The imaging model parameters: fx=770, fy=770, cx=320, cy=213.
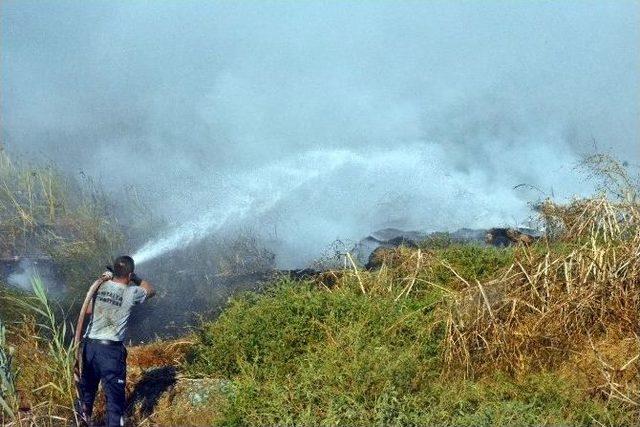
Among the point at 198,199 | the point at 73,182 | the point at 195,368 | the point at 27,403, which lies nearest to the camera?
the point at 27,403

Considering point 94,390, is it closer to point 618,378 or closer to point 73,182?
point 618,378

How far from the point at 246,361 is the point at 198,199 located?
10549 millimetres

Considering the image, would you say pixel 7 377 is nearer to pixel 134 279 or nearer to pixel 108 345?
pixel 108 345

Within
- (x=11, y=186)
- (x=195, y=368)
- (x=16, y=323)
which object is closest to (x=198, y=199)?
(x=11, y=186)

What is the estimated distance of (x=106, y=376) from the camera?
6934mm

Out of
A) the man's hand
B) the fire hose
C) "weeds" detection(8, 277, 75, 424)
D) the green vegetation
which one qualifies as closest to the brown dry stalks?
the man's hand

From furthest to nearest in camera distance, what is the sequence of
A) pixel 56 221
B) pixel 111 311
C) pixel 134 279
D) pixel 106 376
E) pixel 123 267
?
pixel 56 221 → pixel 134 279 → pixel 123 267 → pixel 111 311 → pixel 106 376

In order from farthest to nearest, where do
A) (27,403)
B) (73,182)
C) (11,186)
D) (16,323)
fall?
(73,182)
(11,186)
(16,323)
(27,403)

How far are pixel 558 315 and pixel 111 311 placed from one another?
4.43 m

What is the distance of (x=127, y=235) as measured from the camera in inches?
610

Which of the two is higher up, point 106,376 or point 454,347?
point 106,376

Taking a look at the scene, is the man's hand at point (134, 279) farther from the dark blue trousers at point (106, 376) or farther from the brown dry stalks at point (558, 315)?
the brown dry stalks at point (558, 315)

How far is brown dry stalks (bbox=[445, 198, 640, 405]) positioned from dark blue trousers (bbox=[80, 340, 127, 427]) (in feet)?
10.3

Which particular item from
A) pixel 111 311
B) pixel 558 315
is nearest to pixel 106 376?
pixel 111 311
